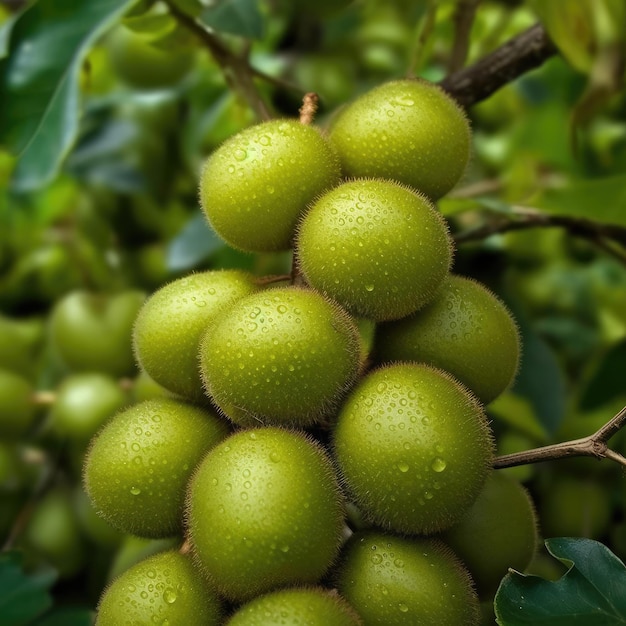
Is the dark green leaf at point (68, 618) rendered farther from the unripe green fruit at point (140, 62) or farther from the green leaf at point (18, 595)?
the unripe green fruit at point (140, 62)

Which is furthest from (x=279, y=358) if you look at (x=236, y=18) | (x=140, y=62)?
(x=140, y=62)

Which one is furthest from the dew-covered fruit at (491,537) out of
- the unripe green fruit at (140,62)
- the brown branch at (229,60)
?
the unripe green fruit at (140,62)

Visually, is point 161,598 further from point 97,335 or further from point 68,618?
point 97,335

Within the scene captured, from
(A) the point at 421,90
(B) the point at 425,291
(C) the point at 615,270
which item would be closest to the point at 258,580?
(B) the point at 425,291

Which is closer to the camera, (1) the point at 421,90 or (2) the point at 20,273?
(1) the point at 421,90

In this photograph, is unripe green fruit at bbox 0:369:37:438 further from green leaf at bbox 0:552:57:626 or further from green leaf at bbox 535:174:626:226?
green leaf at bbox 535:174:626:226

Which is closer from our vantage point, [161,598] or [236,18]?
[161,598]

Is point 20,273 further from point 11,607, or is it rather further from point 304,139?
point 304,139
